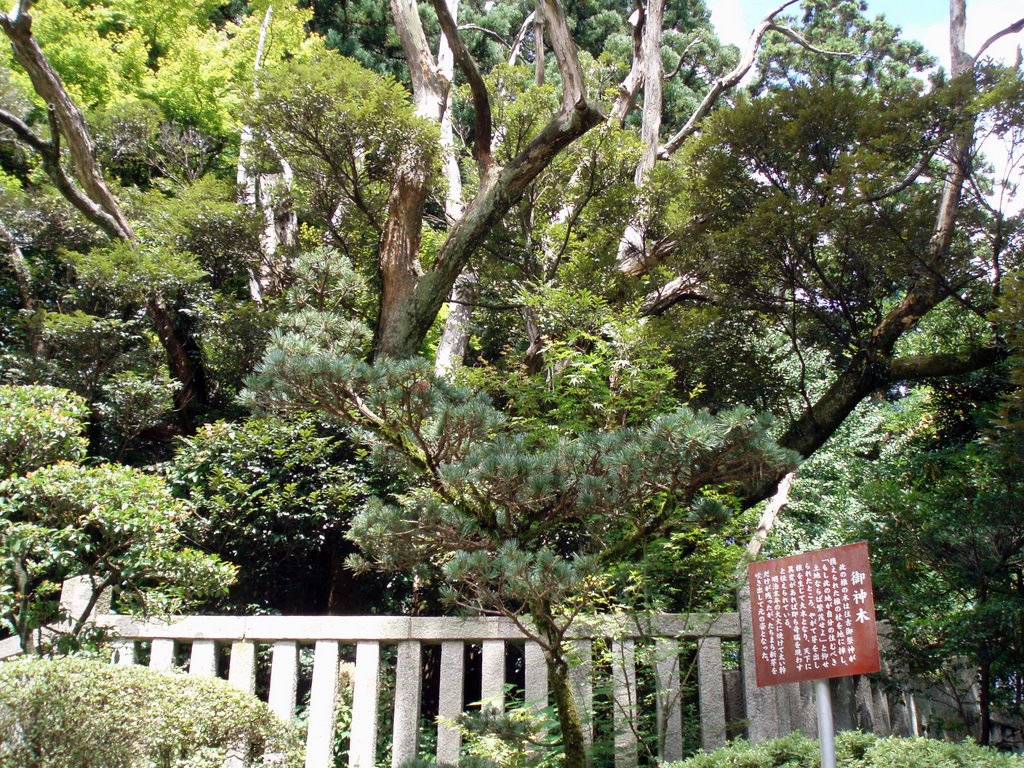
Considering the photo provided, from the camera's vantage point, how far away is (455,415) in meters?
3.70

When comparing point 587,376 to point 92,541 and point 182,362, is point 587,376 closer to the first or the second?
point 92,541

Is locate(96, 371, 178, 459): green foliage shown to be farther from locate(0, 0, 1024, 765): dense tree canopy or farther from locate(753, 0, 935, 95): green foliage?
locate(753, 0, 935, 95): green foliage

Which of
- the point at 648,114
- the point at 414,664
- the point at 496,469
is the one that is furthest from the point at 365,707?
the point at 648,114

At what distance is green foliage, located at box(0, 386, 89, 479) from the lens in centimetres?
438

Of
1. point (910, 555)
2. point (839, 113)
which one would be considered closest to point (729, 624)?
point (910, 555)

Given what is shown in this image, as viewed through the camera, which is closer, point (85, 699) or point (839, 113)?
→ point (85, 699)

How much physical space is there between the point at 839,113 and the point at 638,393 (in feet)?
10.4

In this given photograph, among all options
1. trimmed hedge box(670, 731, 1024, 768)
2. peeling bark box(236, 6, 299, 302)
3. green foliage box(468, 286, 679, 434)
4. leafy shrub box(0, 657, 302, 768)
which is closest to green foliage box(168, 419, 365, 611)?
green foliage box(468, 286, 679, 434)

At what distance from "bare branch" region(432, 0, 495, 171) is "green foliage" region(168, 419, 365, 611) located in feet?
8.68

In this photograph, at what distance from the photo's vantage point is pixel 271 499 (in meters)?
6.32

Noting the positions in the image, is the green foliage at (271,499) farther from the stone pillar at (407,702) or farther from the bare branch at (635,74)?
the bare branch at (635,74)

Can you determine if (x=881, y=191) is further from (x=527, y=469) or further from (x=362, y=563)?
(x=362, y=563)

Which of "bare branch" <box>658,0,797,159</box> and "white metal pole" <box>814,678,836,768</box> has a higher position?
"bare branch" <box>658,0,797,159</box>

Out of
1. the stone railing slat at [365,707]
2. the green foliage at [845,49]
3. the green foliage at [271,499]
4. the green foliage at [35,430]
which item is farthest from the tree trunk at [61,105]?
the green foliage at [845,49]
